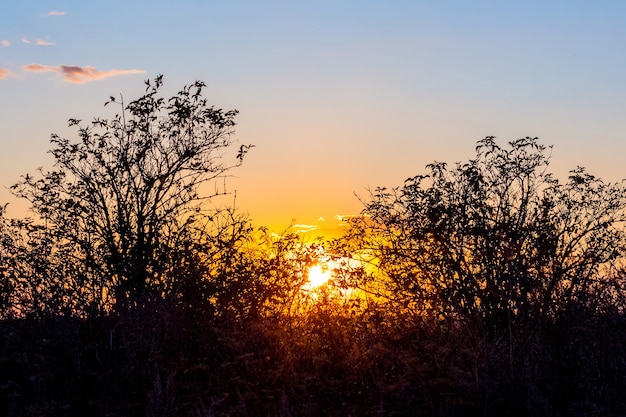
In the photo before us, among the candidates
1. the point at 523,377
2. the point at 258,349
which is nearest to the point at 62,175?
the point at 258,349

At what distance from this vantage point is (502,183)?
18047 millimetres

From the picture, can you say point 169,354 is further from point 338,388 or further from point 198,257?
point 198,257

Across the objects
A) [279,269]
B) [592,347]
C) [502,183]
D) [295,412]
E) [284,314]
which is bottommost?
[295,412]

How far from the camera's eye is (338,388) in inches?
415

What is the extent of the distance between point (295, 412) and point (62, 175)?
441 inches

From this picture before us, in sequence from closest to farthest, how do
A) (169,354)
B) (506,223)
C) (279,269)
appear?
(169,354) < (279,269) < (506,223)

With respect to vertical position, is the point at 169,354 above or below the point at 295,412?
above

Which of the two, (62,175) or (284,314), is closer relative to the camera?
(284,314)

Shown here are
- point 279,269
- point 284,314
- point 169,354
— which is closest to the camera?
point 169,354

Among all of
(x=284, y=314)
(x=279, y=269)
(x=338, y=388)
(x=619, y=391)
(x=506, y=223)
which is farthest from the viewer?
(x=506, y=223)

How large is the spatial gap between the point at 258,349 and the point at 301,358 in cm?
63

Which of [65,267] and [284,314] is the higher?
[65,267]

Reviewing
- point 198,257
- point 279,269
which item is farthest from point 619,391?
point 198,257

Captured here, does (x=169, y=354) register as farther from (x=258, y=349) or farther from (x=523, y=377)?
(x=523, y=377)
